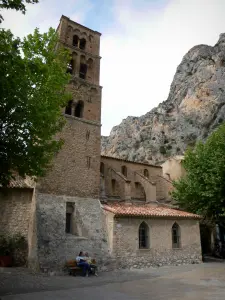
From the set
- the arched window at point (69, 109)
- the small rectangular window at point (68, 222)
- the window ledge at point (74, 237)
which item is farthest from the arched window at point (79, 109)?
the window ledge at point (74, 237)

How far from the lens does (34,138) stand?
33.6 ft

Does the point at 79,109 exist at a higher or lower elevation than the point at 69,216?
higher

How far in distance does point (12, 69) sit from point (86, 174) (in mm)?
12859

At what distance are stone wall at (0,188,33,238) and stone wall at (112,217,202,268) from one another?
6.48 meters

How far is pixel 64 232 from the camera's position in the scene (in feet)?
55.1

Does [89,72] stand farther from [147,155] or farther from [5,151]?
[147,155]

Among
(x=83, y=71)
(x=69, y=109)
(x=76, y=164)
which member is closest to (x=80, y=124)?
(x=69, y=109)

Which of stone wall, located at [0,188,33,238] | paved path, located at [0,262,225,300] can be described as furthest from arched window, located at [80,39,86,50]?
paved path, located at [0,262,225,300]

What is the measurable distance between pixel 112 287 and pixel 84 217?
7.38 metres

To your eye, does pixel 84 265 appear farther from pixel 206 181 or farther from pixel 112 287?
pixel 206 181

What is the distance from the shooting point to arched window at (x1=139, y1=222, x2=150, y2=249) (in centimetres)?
1878

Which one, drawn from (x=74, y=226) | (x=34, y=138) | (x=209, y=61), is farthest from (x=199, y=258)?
(x=209, y=61)

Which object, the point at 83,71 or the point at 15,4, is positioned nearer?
the point at 15,4

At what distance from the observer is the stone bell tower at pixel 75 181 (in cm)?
1614
